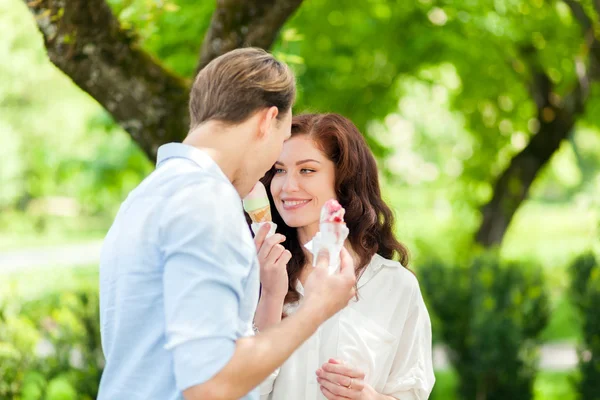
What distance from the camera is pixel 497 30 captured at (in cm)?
766

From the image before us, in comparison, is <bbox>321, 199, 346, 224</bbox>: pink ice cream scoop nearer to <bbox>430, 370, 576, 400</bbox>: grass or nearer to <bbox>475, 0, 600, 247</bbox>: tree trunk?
<bbox>430, 370, 576, 400</bbox>: grass

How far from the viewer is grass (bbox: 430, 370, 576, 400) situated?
25.6ft

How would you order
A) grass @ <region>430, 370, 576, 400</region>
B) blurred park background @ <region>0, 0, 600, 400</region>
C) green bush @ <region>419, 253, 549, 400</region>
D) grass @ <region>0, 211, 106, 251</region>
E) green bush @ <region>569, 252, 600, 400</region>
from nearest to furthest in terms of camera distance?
blurred park background @ <region>0, 0, 600, 400</region> < green bush @ <region>569, 252, 600, 400</region> < green bush @ <region>419, 253, 549, 400</region> < grass @ <region>430, 370, 576, 400</region> < grass @ <region>0, 211, 106, 251</region>

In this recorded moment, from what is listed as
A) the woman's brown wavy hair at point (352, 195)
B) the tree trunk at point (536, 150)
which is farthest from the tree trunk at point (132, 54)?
the tree trunk at point (536, 150)

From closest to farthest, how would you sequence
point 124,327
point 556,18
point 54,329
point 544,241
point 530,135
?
point 124,327 < point 54,329 < point 556,18 < point 530,135 < point 544,241

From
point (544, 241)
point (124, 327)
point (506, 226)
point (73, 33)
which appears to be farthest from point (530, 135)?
point (544, 241)

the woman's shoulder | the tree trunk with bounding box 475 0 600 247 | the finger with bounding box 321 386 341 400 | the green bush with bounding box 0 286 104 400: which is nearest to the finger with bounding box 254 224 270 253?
the finger with bounding box 321 386 341 400

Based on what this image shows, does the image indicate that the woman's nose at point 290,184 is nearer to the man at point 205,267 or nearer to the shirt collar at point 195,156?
the man at point 205,267

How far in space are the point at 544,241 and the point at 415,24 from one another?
19591mm

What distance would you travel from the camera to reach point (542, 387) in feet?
28.6

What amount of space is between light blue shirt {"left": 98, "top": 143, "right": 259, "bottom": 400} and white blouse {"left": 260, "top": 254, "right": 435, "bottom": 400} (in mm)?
804

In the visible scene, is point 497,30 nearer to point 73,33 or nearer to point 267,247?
point 73,33

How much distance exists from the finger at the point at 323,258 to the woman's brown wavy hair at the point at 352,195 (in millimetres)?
879

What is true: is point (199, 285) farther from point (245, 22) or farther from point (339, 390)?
point (245, 22)
